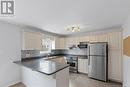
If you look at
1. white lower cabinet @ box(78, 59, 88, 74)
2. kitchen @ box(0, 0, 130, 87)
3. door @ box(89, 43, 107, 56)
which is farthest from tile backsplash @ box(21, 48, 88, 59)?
door @ box(89, 43, 107, 56)

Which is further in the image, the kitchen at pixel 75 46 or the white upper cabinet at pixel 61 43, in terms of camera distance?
the white upper cabinet at pixel 61 43

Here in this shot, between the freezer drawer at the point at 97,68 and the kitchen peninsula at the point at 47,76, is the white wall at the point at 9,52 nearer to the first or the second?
the kitchen peninsula at the point at 47,76

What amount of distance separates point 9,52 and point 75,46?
3.30m

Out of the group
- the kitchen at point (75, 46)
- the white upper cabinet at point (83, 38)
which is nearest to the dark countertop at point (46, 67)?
the kitchen at point (75, 46)

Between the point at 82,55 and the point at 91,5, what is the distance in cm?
394

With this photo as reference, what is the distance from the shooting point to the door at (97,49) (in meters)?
4.18

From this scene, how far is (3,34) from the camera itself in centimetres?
335

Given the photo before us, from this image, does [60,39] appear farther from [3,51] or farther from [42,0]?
[42,0]

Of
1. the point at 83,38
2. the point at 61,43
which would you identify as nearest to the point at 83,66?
the point at 83,38

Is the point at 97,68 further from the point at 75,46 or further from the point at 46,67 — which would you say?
the point at 46,67

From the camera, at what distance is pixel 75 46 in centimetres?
563

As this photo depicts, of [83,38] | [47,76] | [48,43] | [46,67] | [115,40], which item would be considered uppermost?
[83,38]

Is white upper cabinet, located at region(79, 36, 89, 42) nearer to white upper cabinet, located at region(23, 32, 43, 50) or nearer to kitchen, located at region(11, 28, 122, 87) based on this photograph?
kitchen, located at region(11, 28, 122, 87)

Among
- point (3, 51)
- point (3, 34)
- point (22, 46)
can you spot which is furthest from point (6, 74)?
point (3, 34)
